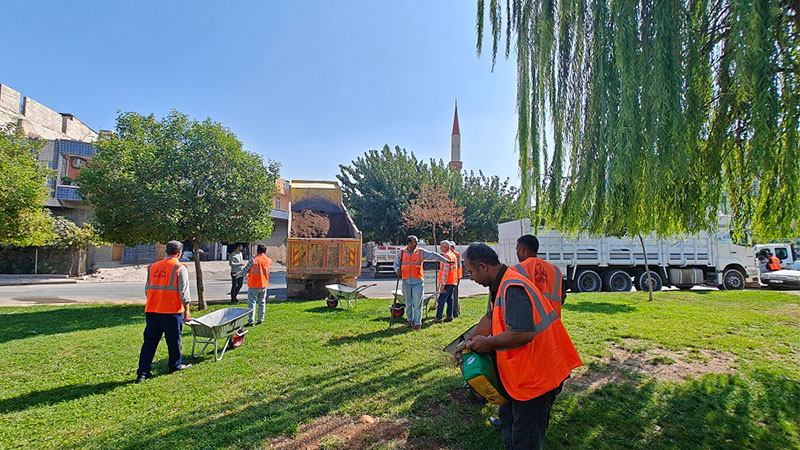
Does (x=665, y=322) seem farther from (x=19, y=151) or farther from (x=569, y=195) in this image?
(x=19, y=151)

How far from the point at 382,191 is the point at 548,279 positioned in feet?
85.2

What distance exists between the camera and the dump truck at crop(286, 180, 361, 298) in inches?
432

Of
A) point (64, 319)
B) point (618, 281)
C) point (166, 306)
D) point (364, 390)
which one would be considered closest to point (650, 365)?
point (364, 390)

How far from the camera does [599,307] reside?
10102mm

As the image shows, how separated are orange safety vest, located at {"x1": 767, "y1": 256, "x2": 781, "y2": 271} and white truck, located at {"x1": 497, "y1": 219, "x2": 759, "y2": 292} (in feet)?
8.71

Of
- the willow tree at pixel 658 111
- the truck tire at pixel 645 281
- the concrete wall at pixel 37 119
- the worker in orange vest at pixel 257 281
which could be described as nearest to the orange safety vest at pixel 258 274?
the worker in orange vest at pixel 257 281

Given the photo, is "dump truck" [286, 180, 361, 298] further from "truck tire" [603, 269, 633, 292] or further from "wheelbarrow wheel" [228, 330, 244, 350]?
"truck tire" [603, 269, 633, 292]

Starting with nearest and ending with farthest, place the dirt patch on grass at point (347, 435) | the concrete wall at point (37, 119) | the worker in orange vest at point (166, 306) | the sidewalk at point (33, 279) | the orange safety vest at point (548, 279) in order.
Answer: the dirt patch on grass at point (347, 435) < the orange safety vest at point (548, 279) < the worker in orange vest at point (166, 306) < the sidewalk at point (33, 279) < the concrete wall at point (37, 119)

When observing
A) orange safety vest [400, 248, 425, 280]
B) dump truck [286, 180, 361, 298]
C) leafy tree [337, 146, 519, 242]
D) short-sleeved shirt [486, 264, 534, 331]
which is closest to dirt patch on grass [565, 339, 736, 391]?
short-sleeved shirt [486, 264, 534, 331]

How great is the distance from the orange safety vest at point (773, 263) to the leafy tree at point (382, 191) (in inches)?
767

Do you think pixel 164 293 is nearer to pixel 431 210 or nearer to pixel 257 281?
pixel 257 281

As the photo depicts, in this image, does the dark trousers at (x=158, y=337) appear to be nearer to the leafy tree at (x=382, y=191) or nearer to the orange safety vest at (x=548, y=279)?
the orange safety vest at (x=548, y=279)

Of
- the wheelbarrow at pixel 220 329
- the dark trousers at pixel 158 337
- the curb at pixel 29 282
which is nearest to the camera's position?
the dark trousers at pixel 158 337

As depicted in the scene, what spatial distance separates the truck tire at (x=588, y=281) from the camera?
14.7 metres
